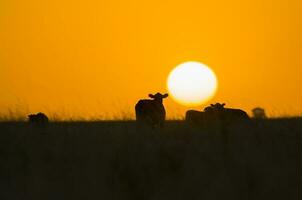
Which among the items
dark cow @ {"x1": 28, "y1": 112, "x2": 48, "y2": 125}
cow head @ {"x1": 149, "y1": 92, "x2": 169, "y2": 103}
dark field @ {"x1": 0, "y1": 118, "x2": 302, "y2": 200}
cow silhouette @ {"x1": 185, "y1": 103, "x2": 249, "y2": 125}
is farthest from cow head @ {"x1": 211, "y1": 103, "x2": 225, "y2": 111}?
dark field @ {"x1": 0, "y1": 118, "x2": 302, "y2": 200}

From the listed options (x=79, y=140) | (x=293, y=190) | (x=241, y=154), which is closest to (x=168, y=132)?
(x=79, y=140)

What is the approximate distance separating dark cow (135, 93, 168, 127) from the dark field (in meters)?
8.49

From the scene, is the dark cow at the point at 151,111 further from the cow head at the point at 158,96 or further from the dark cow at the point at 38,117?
the dark cow at the point at 38,117

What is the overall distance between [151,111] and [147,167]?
13303 millimetres

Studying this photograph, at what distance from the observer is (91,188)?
1059 cm

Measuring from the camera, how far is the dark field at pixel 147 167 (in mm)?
10469

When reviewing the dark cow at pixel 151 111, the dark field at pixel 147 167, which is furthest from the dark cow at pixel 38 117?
the dark field at pixel 147 167

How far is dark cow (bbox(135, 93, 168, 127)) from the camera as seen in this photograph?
2364 centimetres

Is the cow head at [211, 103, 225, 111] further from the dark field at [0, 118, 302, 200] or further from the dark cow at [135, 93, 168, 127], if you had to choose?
the dark field at [0, 118, 302, 200]

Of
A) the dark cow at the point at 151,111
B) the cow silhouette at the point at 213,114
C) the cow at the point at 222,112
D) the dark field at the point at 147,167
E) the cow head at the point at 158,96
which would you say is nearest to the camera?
the dark field at the point at 147,167

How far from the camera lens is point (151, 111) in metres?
24.9

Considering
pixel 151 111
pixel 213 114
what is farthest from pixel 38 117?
pixel 213 114

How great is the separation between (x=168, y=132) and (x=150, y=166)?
5621 millimetres

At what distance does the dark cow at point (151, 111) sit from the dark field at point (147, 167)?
8.49 metres
